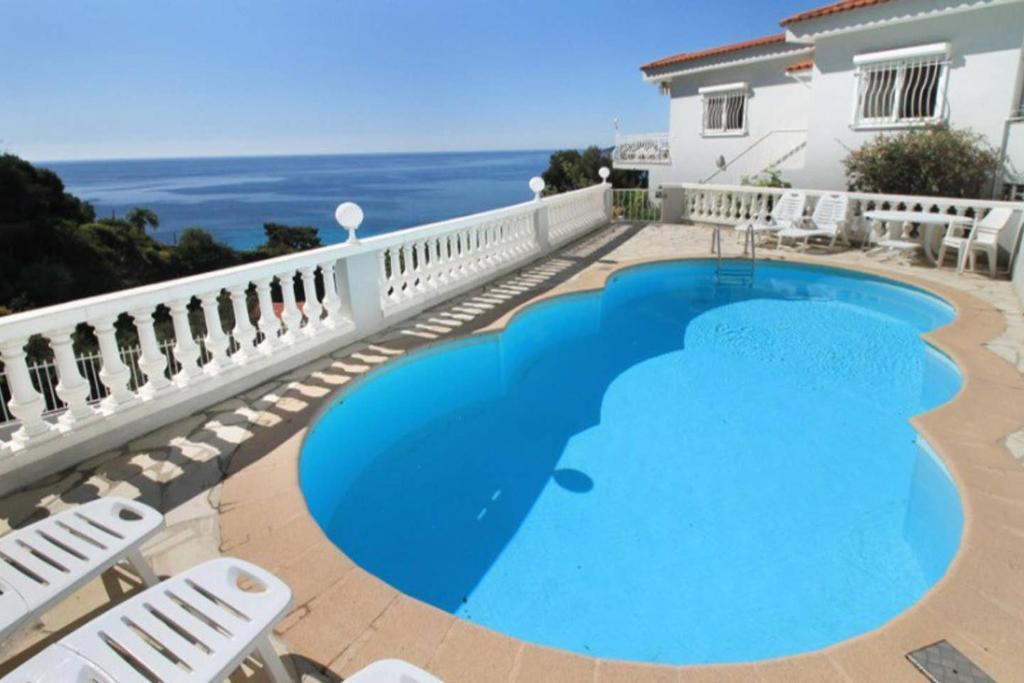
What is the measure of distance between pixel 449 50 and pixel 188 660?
75710mm

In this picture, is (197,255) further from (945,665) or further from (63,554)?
(945,665)

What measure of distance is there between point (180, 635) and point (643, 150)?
23.6 metres

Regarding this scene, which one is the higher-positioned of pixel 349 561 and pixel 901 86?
pixel 901 86

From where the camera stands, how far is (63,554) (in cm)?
233

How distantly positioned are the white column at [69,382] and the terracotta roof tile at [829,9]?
15551 mm

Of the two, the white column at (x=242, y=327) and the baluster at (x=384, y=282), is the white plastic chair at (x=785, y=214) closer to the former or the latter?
the baluster at (x=384, y=282)

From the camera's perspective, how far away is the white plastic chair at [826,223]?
36.8ft

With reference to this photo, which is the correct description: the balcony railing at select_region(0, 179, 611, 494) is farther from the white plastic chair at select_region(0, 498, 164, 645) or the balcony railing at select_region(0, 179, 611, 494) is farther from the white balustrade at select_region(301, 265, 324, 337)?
the white plastic chair at select_region(0, 498, 164, 645)

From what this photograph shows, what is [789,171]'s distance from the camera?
15680 mm

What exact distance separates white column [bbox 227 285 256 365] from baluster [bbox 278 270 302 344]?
1.26 feet

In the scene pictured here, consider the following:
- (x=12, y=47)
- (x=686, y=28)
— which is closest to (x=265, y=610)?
(x=686, y=28)

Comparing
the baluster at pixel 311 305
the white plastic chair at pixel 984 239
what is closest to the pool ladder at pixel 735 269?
the white plastic chair at pixel 984 239

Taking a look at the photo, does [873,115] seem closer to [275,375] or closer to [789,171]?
[789,171]

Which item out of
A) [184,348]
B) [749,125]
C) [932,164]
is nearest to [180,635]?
[184,348]
